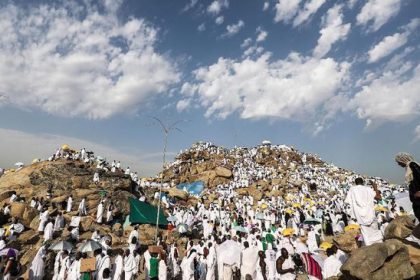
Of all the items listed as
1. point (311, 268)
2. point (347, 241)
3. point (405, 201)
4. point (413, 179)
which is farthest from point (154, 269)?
point (405, 201)

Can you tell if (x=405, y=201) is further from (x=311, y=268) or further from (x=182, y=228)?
(x=182, y=228)

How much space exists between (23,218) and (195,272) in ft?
50.4

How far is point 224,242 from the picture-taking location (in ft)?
40.5

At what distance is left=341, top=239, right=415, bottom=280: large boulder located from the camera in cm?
528

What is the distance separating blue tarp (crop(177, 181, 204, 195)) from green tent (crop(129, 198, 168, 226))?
26.7 m

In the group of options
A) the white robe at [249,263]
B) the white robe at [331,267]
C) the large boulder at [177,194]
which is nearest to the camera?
the white robe at [331,267]

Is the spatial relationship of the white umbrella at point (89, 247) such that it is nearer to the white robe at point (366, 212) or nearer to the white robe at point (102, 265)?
the white robe at point (102, 265)

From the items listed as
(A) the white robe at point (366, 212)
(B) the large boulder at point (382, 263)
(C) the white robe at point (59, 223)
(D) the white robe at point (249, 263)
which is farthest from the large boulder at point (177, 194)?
(B) the large boulder at point (382, 263)

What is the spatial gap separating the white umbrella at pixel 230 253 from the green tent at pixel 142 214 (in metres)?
12.7

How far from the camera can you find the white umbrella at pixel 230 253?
11.3 meters

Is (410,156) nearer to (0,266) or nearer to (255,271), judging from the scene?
(255,271)

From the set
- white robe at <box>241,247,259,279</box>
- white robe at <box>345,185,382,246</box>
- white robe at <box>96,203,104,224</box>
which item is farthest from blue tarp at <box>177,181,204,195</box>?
white robe at <box>345,185,382,246</box>

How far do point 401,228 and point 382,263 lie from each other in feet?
9.58

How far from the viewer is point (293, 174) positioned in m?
57.9
